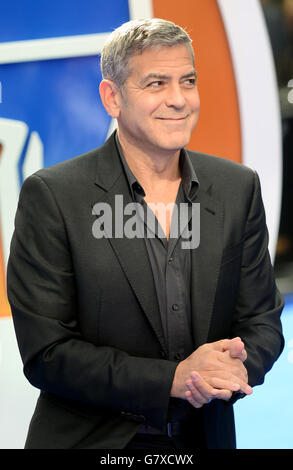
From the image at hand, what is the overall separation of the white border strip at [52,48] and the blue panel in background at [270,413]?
5.82 feet

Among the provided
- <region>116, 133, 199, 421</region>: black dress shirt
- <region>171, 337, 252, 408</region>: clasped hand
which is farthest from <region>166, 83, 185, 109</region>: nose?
<region>171, 337, 252, 408</region>: clasped hand

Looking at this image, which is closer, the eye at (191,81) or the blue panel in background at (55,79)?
the eye at (191,81)

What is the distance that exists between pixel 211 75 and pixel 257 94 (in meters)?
0.23

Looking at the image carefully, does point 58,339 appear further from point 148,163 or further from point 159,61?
point 159,61

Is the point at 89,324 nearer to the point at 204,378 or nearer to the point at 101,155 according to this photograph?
the point at 204,378

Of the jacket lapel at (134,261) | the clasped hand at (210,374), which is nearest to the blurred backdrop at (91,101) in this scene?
the jacket lapel at (134,261)

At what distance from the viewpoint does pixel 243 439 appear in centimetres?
311

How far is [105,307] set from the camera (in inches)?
72.0

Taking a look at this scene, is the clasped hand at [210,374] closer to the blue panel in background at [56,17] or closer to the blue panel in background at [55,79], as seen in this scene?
the blue panel in background at [55,79]

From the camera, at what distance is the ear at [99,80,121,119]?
1949 millimetres

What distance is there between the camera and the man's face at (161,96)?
185 cm

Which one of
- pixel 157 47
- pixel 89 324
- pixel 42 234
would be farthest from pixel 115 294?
pixel 157 47

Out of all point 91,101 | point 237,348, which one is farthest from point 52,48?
point 237,348

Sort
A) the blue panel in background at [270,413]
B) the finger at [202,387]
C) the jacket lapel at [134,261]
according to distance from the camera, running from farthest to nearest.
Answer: the blue panel in background at [270,413] < the jacket lapel at [134,261] < the finger at [202,387]
